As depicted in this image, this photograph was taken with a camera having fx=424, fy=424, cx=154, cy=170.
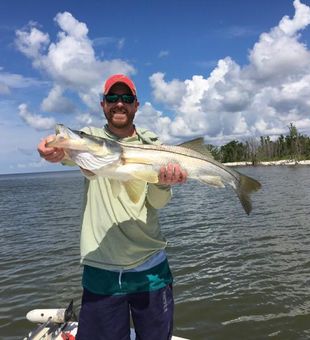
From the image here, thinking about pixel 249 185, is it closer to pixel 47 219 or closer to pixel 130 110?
pixel 130 110

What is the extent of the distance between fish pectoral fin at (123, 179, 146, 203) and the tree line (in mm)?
126777

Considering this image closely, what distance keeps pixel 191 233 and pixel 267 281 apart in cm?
774

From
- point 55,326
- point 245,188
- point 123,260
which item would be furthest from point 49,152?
point 55,326

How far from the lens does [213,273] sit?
40.4ft

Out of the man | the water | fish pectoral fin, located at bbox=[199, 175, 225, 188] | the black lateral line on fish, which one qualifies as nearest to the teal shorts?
A: the man

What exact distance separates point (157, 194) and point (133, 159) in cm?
43

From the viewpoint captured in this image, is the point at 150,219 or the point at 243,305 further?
the point at 243,305

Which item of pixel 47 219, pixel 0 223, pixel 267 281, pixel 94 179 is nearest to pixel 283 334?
pixel 267 281

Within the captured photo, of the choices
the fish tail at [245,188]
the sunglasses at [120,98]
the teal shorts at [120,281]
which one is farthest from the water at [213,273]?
the sunglasses at [120,98]

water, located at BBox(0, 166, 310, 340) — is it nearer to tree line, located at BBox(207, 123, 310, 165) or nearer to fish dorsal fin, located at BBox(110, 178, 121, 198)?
fish dorsal fin, located at BBox(110, 178, 121, 198)

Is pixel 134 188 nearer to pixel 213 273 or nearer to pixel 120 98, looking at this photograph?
pixel 120 98

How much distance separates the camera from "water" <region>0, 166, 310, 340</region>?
9.02 m

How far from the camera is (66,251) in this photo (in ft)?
54.2

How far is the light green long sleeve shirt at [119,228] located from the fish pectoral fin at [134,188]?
8cm
